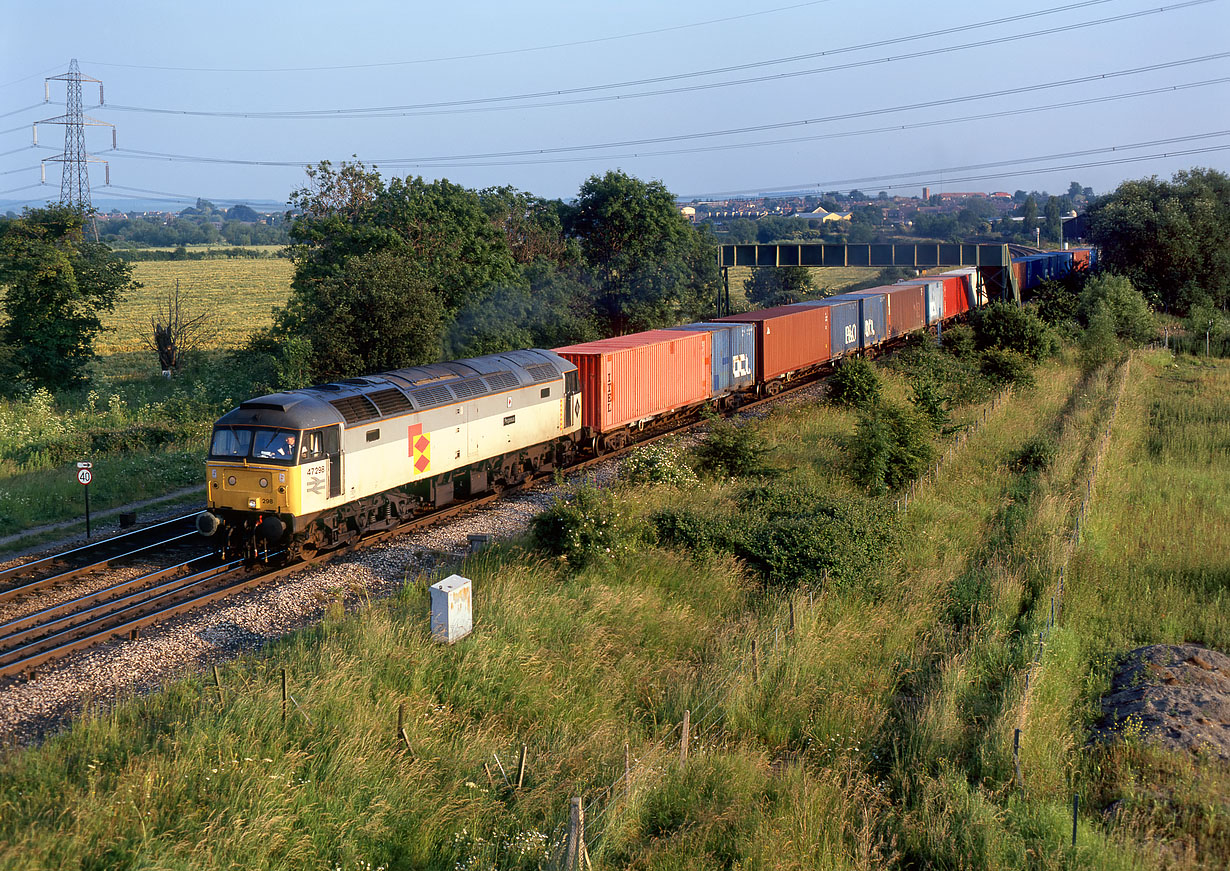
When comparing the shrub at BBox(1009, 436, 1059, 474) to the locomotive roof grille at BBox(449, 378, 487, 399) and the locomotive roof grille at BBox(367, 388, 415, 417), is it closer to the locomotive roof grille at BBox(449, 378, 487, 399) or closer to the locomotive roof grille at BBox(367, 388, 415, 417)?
the locomotive roof grille at BBox(449, 378, 487, 399)

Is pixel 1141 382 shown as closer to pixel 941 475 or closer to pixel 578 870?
pixel 941 475

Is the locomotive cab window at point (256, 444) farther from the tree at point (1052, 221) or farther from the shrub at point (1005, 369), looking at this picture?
the tree at point (1052, 221)

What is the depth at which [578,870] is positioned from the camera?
8.51 metres

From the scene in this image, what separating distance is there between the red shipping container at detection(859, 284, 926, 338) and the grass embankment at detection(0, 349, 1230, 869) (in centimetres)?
2790

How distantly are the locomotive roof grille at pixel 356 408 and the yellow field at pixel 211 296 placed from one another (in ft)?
105

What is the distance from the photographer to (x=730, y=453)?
84.7 feet

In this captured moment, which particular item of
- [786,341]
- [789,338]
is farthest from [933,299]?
[786,341]

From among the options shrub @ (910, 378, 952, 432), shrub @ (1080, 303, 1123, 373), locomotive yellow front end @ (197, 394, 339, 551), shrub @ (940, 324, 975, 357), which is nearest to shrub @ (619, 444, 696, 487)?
locomotive yellow front end @ (197, 394, 339, 551)

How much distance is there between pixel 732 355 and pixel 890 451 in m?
8.69

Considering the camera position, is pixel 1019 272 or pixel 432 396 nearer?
pixel 432 396

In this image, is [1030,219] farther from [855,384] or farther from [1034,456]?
[1034,456]

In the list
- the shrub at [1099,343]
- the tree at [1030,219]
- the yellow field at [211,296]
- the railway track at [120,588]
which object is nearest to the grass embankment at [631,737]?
the railway track at [120,588]

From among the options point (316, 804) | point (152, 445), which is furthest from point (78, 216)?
point (316, 804)

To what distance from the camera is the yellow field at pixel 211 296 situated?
6956 centimetres
